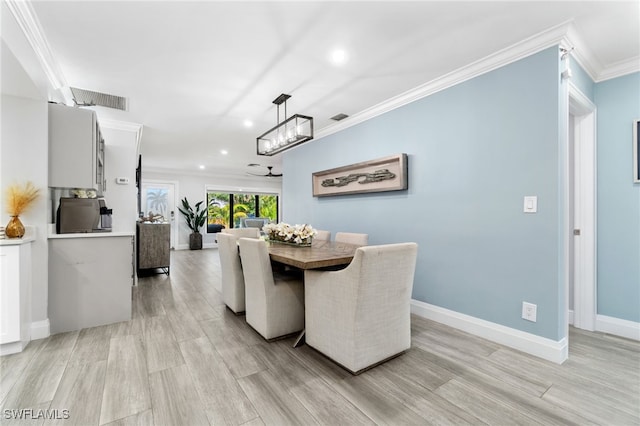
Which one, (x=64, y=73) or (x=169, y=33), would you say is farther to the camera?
(x=64, y=73)

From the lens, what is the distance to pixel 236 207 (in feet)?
30.7

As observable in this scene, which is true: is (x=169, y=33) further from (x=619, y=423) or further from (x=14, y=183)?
(x=619, y=423)

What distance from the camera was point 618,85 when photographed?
243 centimetres

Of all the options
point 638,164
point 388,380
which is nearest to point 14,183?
point 388,380

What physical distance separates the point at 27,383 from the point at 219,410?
4.09 feet

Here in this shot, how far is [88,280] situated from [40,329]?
1.52ft

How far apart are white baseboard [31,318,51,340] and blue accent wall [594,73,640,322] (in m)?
4.74

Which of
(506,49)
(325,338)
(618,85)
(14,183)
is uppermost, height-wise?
(506,49)

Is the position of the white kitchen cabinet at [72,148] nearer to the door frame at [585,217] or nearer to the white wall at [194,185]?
the door frame at [585,217]

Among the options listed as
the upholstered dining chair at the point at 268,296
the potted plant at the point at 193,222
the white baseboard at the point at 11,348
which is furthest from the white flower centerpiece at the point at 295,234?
the potted plant at the point at 193,222

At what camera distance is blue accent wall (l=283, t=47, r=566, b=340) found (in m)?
2.04

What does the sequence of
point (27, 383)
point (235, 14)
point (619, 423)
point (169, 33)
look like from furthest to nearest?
point (169, 33) < point (235, 14) < point (27, 383) < point (619, 423)

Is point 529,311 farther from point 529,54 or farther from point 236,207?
point 236,207

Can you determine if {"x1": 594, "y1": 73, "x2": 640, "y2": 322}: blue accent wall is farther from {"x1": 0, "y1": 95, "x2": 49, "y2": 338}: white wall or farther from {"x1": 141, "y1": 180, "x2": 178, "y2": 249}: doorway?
{"x1": 141, "y1": 180, "x2": 178, "y2": 249}: doorway
